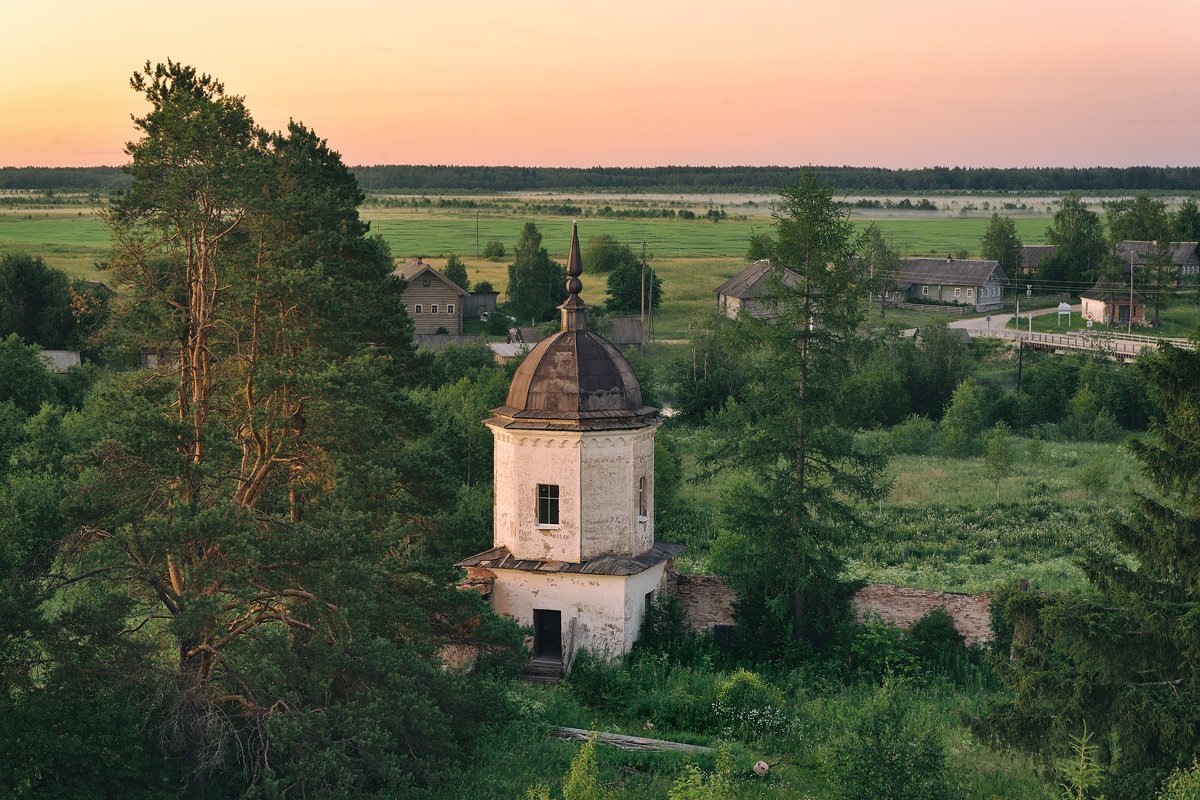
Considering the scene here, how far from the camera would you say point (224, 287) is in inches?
792

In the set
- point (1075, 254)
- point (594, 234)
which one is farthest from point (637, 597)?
point (594, 234)

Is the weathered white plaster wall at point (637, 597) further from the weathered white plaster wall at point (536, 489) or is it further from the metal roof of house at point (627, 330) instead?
the metal roof of house at point (627, 330)

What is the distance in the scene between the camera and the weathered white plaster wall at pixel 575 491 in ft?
84.5

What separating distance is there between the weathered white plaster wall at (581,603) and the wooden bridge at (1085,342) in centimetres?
4759

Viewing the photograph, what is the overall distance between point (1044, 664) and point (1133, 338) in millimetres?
62610

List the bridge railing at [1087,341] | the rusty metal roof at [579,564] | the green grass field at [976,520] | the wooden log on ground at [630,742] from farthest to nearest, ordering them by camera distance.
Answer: the bridge railing at [1087,341] → the green grass field at [976,520] → the rusty metal roof at [579,564] → the wooden log on ground at [630,742]

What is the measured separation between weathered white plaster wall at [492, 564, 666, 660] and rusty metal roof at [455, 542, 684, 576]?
0.13m

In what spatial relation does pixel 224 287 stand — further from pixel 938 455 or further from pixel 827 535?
pixel 938 455

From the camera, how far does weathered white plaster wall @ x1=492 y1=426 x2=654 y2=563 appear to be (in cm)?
2575

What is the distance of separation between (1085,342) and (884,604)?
165ft

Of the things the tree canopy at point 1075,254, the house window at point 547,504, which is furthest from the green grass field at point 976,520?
the tree canopy at point 1075,254

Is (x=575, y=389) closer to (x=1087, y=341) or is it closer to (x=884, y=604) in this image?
(x=884, y=604)

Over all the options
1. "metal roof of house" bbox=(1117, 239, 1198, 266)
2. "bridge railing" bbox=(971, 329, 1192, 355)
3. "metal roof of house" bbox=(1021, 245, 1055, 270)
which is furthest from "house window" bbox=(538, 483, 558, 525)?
"metal roof of house" bbox=(1021, 245, 1055, 270)

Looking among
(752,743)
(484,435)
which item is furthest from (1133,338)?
(752,743)
